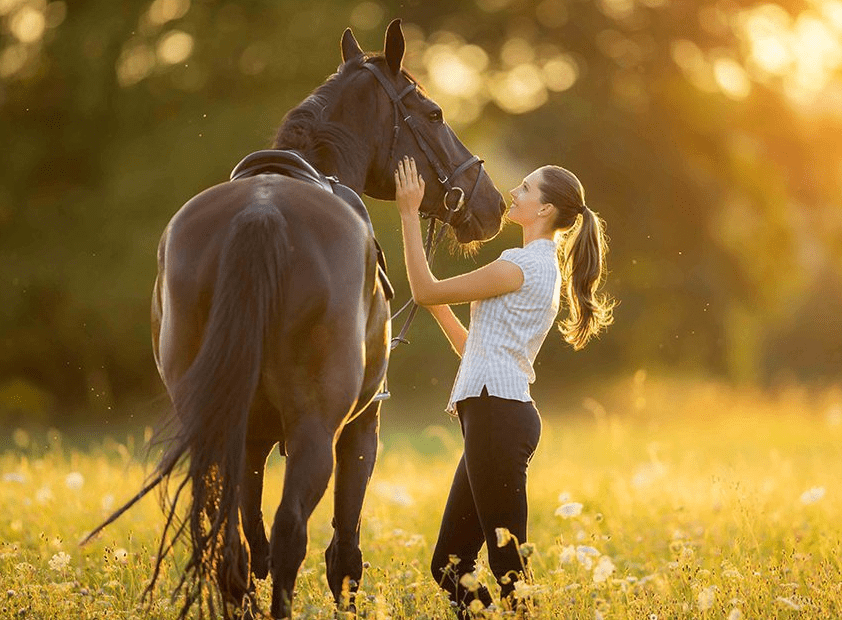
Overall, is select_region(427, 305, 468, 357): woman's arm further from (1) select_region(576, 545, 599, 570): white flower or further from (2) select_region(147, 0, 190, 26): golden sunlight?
(2) select_region(147, 0, 190, 26): golden sunlight

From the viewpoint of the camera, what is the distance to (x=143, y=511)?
8.36 m

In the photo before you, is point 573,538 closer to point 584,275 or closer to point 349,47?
point 584,275

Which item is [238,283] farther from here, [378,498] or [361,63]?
[378,498]

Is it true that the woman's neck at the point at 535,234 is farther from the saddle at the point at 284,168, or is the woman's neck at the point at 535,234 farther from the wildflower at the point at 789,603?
the wildflower at the point at 789,603

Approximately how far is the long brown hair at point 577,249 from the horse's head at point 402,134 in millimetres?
522

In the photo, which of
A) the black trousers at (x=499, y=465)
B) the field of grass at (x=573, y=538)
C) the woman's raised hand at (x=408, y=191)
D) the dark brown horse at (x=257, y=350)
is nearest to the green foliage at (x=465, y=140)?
the field of grass at (x=573, y=538)

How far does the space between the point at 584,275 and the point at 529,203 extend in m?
0.40

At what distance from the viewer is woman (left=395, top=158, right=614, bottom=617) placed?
14.3ft

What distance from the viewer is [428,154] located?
5.02m

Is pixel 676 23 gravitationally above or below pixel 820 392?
above

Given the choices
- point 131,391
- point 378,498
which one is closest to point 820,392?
point 131,391

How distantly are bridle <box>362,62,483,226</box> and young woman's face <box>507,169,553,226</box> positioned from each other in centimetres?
48

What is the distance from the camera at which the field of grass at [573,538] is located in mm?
4465

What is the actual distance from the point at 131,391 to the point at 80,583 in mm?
12913
